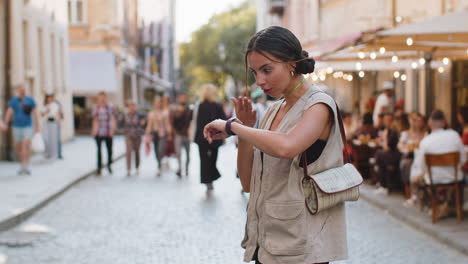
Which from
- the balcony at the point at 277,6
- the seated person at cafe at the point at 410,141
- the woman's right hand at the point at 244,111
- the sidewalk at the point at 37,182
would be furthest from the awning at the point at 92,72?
the woman's right hand at the point at 244,111

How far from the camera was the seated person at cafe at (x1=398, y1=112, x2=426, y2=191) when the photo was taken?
1094 cm

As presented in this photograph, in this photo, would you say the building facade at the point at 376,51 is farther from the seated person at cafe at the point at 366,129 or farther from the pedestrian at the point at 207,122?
the pedestrian at the point at 207,122

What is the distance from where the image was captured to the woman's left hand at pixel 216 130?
9.69 feet

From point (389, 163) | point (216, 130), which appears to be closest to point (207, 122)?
point (389, 163)

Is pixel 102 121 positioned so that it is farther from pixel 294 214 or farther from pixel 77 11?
pixel 77 11

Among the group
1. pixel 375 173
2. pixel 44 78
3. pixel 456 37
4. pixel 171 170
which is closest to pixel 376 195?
pixel 375 173

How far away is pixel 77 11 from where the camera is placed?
37688 mm

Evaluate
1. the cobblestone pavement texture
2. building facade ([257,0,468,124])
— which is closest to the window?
building facade ([257,0,468,124])

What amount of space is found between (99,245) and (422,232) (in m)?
3.61

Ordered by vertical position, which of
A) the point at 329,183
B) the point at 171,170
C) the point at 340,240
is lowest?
the point at 171,170

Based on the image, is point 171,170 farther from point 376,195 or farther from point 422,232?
point 422,232

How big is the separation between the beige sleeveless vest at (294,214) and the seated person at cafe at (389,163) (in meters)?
8.94

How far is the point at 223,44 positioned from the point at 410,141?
→ 207 feet

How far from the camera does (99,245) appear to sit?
26.3ft
